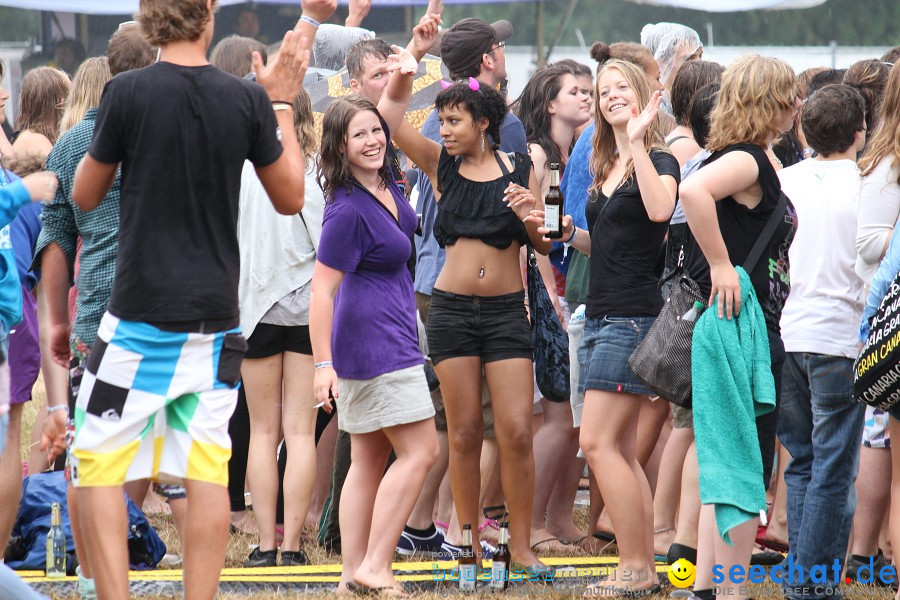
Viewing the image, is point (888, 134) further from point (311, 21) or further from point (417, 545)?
point (417, 545)

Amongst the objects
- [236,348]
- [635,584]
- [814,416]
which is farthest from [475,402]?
[236,348]

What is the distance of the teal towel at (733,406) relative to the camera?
439cm

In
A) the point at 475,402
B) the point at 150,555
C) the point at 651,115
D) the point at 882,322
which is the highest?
the point at 651,115

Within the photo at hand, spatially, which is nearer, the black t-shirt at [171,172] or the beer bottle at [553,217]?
the black t-shirt at [171,172]

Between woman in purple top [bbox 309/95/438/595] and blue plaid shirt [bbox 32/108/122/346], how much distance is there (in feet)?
2.73

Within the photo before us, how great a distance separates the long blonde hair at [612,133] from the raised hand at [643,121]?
0.30 metres

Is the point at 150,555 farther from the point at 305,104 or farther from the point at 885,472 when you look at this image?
the point at 885,472

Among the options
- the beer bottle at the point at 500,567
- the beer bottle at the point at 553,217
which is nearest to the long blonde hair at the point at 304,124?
the beer bottle at the point at 553,217

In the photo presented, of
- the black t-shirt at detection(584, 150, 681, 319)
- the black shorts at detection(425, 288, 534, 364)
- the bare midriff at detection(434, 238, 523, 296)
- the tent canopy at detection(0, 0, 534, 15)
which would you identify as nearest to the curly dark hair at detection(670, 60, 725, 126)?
the black t-shirt at detection(584, 150, 681, 319)

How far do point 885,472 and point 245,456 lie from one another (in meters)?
3.22

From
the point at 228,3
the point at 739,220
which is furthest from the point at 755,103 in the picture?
the point at 228,3

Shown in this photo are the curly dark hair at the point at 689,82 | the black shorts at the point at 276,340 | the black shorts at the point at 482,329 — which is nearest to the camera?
the black shorts at the point at 482,329

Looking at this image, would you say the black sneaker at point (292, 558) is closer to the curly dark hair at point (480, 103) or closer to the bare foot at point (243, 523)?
the bare foot at point (243, 523)

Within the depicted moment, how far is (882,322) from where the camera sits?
4.29m
